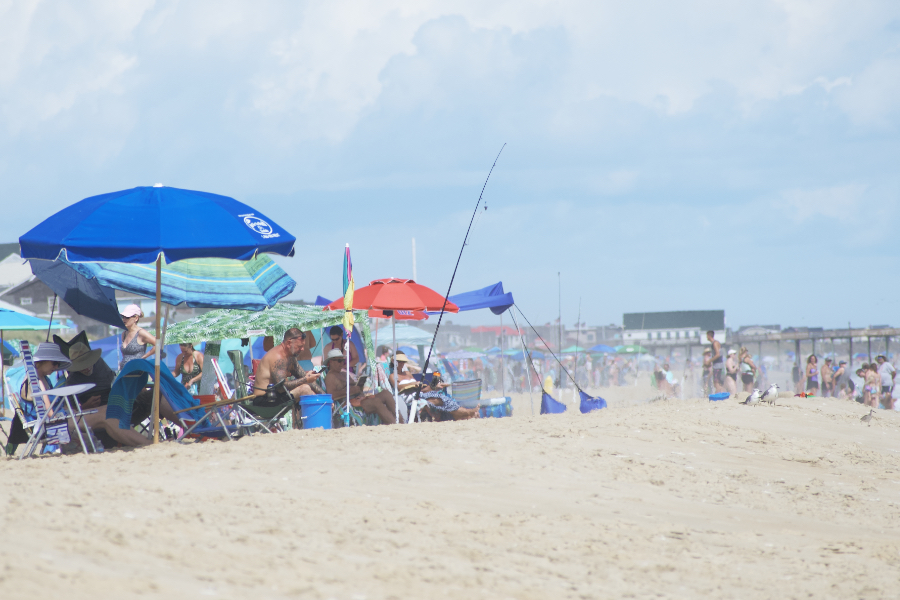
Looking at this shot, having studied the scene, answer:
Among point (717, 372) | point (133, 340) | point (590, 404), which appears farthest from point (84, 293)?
point (717, 372)

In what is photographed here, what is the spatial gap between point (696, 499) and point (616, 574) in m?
2.02

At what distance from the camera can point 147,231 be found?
6.21 m

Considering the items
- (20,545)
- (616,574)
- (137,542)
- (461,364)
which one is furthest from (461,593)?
(461,364)

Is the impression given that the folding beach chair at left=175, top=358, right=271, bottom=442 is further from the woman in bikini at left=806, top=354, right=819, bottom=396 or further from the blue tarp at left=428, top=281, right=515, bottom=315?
the woman in bikini at left=806, top=354, right=819, bottom=396

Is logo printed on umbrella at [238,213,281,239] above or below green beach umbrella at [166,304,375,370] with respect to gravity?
above

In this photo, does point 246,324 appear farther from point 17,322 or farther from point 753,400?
point 753,400

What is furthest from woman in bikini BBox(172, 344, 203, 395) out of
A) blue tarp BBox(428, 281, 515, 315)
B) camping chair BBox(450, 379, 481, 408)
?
blue tarp BBox(428, 281, 515, 315)

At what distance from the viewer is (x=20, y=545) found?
325 centimetres

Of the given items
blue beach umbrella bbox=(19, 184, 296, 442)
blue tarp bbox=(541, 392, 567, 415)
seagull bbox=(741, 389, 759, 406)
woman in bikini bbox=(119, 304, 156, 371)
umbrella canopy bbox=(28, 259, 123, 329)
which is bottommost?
blue tarp bbox=(541, 392, 567, 415)

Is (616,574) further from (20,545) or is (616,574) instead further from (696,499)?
(20,545)

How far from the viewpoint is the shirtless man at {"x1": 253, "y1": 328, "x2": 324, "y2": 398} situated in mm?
8188

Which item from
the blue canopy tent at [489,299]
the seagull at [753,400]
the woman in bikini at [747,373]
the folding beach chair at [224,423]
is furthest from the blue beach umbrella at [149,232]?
the woman in bikini at [747,373]

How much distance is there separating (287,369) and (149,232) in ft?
→ 8.10

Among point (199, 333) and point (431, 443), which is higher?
point (199, 333)
